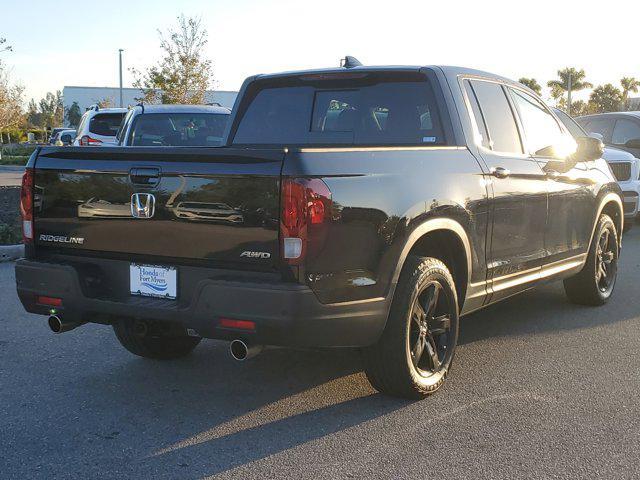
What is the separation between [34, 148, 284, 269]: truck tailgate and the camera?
376 centimetres

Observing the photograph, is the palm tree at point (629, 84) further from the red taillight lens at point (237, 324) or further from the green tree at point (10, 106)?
the red taillight lens at point (237, 324)

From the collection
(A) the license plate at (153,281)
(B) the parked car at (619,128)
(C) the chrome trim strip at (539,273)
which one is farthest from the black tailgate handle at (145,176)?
(B) the parked car at (619,128)

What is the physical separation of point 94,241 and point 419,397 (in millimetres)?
1959

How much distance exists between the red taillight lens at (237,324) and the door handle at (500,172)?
206 cm

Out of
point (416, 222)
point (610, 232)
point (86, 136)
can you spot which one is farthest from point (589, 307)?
point (86, 136)

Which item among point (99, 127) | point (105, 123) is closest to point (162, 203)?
point (99, 127)

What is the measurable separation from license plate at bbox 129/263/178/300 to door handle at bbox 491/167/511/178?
2.18 m

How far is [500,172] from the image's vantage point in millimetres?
5094

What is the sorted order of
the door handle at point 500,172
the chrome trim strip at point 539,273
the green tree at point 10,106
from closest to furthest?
the door handle at point 500,172
the chrome trim strip at point 539,273
the green tree at point 10,106

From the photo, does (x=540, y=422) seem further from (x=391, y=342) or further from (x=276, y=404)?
(x=276, y=404)

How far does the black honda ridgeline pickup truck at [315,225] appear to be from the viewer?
3746 millimetres

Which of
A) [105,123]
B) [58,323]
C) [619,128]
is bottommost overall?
[58,323]

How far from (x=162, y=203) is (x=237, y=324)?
734 mm

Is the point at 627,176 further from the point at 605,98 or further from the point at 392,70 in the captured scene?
the point at 605,98
